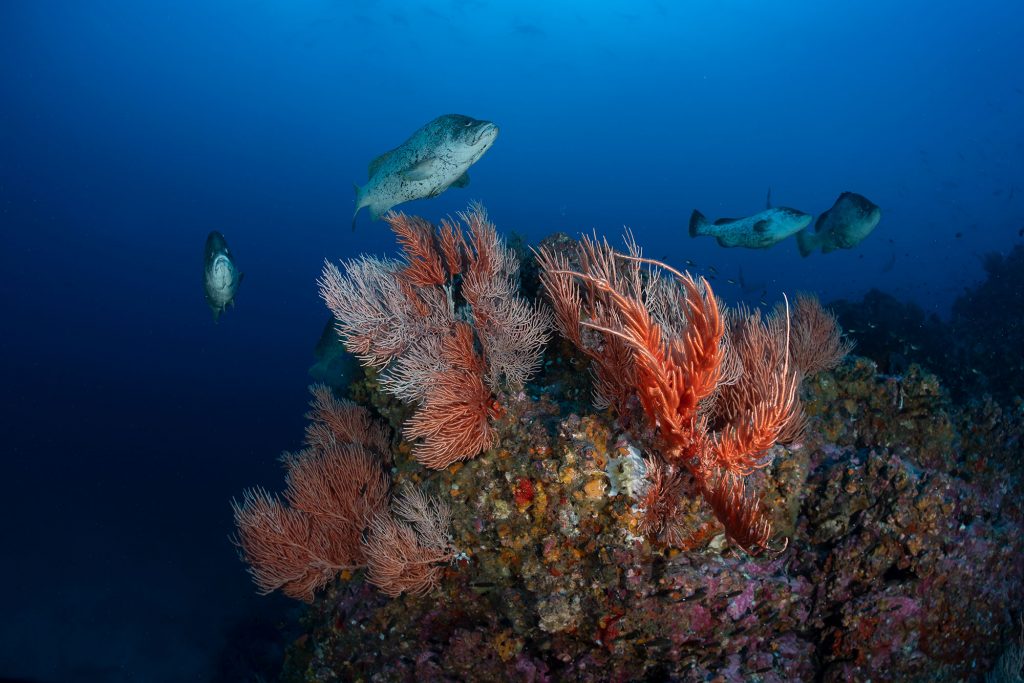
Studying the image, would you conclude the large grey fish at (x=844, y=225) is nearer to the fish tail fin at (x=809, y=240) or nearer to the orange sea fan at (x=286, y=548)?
the fish tail fin at (x=809, y=240)

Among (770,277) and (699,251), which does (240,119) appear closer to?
(699,251)

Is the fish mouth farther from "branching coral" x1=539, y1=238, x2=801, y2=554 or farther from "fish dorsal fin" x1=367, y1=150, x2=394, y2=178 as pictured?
"branching coral" x1=539, y1=238, x2=801, y2=554

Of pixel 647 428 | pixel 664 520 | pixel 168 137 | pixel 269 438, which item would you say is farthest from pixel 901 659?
pixel 168 137

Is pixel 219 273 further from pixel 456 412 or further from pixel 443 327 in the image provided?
pixel 456 412

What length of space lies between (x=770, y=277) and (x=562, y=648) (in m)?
75.2

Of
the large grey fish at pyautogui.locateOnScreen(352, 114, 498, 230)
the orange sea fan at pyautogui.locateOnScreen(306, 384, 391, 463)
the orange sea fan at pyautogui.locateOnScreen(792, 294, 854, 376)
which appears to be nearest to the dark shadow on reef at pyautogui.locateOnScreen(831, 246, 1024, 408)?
the orange sea fan at pyautogui.locateOnScreen(792, 294, 854, 376)

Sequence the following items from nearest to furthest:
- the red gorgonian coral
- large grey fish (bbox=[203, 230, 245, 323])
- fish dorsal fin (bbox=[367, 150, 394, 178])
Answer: the red gorgonian coral
fish dorsal fin (bbox=[367, 150, 394, 178])
large grey fish (bbox=[203, 230, 245, 323])

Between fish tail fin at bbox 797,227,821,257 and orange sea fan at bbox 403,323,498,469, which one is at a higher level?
fish tail fin at bbox 797,227,821,257

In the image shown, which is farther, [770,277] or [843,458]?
[770,277]

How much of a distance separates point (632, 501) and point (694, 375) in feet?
3.68

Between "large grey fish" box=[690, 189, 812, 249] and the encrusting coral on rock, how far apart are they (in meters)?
1.53

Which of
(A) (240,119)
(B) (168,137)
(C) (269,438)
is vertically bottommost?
(C) (269,438)

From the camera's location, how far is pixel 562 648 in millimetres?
3377

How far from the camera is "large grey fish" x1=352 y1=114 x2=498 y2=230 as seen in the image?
14.5ft
